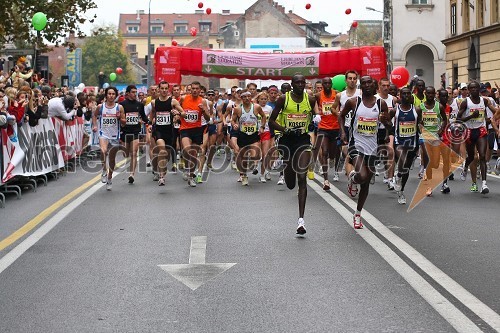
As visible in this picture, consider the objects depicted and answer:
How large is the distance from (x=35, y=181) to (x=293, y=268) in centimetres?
1009

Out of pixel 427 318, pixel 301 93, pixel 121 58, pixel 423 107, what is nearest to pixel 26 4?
pixel 423 107

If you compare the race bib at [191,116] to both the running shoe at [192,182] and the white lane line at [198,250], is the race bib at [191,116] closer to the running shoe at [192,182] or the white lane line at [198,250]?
the running shoe at [192,182]

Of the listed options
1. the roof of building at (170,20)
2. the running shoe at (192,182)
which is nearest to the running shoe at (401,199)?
the running shoe at (192,182)

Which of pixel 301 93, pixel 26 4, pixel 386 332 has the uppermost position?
pixel 26 4

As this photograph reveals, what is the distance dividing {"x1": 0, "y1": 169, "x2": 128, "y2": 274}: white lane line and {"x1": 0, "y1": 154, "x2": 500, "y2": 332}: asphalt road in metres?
0.01

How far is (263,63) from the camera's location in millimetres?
35719

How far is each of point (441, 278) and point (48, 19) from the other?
27.6 metres

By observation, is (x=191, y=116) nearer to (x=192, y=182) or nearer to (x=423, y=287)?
(x=192, y=182)

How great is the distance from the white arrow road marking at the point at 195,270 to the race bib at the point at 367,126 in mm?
3195

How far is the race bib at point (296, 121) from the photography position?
1250 centimetres

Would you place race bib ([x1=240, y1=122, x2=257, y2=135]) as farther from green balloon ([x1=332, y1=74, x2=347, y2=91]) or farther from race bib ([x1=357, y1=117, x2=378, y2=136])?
race bib ([x1=357, y1=117, x2=378, y2=136])

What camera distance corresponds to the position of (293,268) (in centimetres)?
→ 930

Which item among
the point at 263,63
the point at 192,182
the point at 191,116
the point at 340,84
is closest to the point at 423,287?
the point at 192,182

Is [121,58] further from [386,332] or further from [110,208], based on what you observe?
[386,332]
